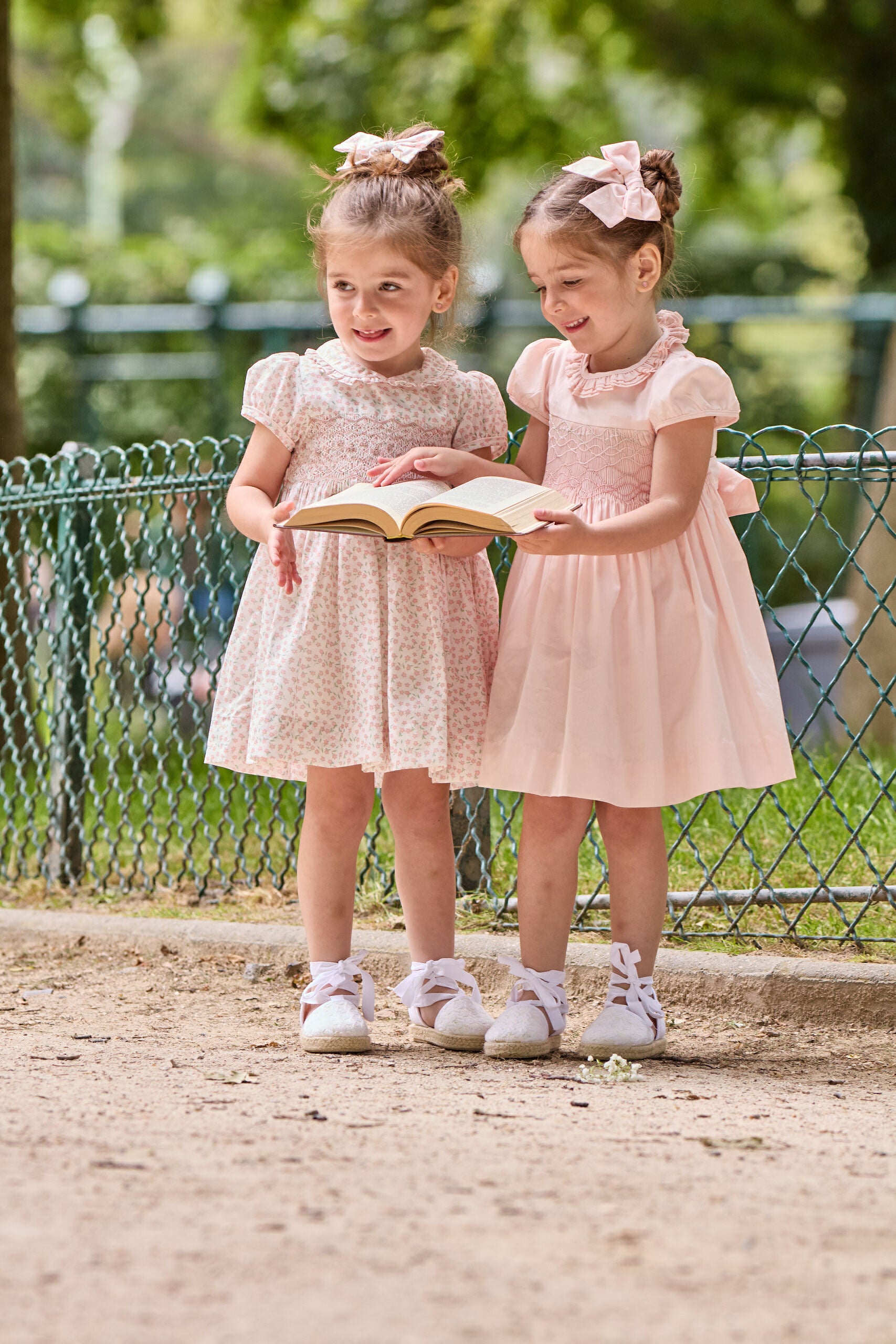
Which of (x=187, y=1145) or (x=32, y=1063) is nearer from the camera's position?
(x=187, y=1145)

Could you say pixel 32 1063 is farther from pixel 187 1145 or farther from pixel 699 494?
pixel 699 494

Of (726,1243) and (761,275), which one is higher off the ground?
(761,275)

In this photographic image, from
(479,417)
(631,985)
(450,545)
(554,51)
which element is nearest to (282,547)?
(450,545)

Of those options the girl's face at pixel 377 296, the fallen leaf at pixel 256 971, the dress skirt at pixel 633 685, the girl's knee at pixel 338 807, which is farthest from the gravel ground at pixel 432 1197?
the girl's face at pixel 377 296

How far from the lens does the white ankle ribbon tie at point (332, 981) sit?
2.74 m

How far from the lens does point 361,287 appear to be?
8.52 ft

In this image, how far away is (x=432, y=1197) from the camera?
5.86 feet

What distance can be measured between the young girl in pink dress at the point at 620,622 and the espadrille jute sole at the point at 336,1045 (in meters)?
0.24

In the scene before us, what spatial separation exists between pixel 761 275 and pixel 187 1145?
47.6 feet

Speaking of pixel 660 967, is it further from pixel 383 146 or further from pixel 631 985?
pixel 383 146

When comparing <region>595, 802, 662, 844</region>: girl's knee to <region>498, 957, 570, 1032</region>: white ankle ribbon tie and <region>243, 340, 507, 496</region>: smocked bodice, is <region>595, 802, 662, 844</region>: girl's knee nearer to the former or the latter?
<region>498, 957, 570, 1032</region>: white ankle ribbon tie

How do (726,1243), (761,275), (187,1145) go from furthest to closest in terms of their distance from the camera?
(761,275) → (187,1145) → (726,1243)

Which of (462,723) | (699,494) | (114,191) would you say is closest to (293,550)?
(462,723)

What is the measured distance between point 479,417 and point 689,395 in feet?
1.37
